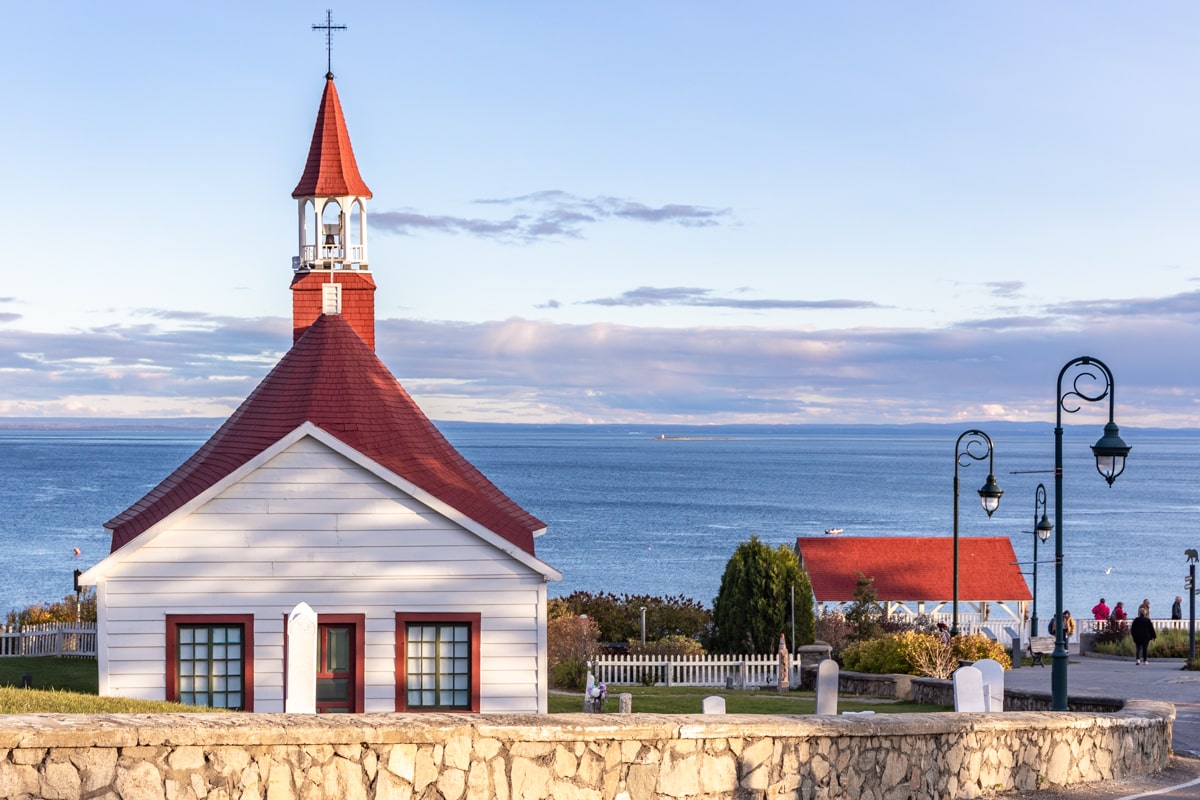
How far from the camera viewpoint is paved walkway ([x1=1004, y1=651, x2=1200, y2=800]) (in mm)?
13266

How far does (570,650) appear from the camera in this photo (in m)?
31.8

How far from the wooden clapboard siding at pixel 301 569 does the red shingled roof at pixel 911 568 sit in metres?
32.1

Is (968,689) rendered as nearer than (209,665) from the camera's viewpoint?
Yes

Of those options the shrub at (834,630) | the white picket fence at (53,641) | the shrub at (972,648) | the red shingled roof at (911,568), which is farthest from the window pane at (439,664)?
the red shingled roof at (911,568)

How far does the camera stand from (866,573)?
171 feet

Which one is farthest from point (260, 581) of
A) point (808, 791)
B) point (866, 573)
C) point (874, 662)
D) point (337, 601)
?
point (866, 573)

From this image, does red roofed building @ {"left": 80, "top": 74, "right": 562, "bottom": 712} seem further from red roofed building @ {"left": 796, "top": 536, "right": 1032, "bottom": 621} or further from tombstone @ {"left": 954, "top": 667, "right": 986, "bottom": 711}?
red roofed building @ {"left": 796, "top": 536, "right": 1032, "bottom": 621}

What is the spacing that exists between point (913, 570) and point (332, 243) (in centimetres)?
3328

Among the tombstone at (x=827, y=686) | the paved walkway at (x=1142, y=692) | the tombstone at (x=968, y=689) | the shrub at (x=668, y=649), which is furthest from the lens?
the shrub at (x=668, y=649)

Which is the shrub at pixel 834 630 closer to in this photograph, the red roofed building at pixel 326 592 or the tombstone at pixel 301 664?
Result: the red roofed building at pixel 326 592

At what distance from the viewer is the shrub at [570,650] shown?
29.9m

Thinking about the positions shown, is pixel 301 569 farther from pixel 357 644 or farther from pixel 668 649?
pixel 668 649

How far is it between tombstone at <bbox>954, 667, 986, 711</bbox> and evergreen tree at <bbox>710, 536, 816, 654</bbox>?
2076cm

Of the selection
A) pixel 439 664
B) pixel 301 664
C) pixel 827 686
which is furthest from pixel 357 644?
pixel 827 686
